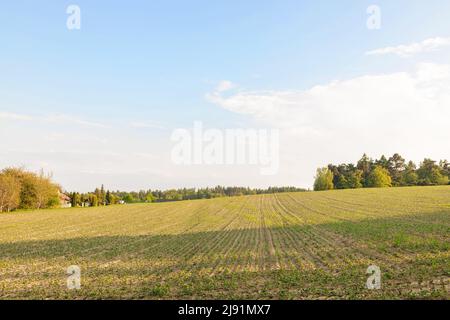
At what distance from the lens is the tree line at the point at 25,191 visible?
72.9 meters

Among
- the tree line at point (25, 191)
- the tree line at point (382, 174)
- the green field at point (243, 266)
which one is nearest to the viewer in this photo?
the green field at point (243, 266)

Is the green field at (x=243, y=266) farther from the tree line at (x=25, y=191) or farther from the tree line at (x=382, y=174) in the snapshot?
the tree line at (x=382, y=174)

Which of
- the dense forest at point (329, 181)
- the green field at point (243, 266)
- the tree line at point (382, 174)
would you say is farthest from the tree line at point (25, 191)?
the tree line at point (382, 174)

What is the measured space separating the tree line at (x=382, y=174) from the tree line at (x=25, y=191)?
90830 millimetres

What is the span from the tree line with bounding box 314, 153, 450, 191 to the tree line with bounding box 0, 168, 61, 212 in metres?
90.8

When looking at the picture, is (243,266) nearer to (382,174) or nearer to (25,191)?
(25,191)

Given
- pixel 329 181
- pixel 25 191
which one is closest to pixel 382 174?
pixel 329 181

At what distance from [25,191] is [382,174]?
108 meters

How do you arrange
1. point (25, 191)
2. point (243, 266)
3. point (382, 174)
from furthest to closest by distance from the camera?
point (382, 174) → point (25, 191) → point (243, 266)

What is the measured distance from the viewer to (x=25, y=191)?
268 ft

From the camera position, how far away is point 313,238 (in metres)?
22.5

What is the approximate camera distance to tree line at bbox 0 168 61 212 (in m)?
72.9
